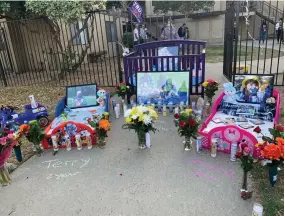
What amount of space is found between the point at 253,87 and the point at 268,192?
7.26ft

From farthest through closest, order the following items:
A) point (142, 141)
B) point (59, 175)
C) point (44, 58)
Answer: point (44, 58)
point (142, 141)
point (59, 175)

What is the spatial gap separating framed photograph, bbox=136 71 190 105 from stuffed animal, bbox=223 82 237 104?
69cm

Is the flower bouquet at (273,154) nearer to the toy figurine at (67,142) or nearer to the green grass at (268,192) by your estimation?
the green grass at (268,192)

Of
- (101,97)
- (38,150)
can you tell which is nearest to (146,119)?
(38,150)

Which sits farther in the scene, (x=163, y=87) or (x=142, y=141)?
(x=163, y=87)

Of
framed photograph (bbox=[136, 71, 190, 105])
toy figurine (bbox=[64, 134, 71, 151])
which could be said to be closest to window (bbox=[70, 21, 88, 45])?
framed photograph (bbox=[136, 71, 190, 105])

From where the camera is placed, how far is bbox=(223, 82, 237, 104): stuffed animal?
13.7ft

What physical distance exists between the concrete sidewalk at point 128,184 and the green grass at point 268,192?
5.8 inches

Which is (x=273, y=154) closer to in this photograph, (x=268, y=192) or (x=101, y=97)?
(x=268, y=192)

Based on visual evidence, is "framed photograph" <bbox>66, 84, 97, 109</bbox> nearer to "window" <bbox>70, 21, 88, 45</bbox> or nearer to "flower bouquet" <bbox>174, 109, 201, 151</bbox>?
"flower bouquet" <bbox>174, 109, 201, 151</bbox>

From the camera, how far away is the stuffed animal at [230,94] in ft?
13.7

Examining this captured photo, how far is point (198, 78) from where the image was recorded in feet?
16.3

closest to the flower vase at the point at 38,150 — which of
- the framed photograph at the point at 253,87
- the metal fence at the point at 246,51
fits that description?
the framed photograph at the point at 253,87

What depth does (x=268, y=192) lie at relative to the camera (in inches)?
94.3
